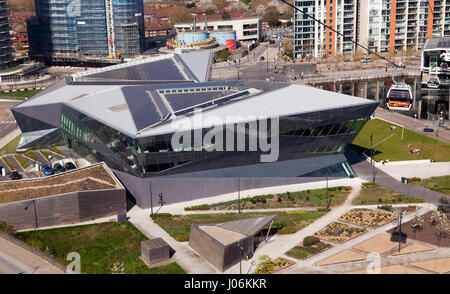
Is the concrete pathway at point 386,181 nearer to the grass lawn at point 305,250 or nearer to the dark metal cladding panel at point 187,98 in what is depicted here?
the grass lawn at point 305,250

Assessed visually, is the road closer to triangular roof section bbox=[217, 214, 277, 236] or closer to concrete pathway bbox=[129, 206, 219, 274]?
concrete pathway bbox=[129, 206, 219, 274]

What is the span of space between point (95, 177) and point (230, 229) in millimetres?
26137

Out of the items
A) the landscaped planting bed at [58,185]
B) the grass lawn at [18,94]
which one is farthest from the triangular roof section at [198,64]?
the grass lawn at [18,94]

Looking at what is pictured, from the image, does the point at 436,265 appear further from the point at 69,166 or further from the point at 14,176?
the point at 14,176

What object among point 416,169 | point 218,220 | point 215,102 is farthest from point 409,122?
point 218,220

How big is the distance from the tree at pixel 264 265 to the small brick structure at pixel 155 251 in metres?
10.7

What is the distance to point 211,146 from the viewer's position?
279ft

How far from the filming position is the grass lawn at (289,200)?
8488cm

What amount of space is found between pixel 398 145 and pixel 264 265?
5503 centimetres

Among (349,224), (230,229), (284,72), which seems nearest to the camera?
(230,229)

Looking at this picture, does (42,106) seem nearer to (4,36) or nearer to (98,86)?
(98,86)

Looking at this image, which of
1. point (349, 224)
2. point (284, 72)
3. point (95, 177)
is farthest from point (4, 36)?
point (349, 224)

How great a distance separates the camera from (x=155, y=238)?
71250 millimetres

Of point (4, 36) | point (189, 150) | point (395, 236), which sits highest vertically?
point (4, 36)
